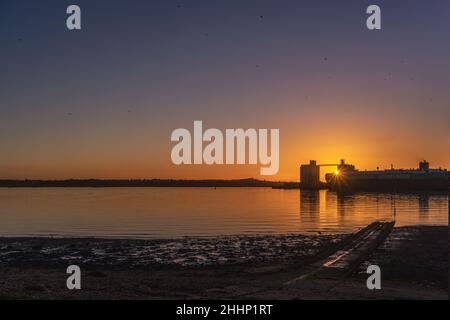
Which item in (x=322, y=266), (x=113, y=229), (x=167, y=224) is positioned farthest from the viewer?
(x=167, y=224)

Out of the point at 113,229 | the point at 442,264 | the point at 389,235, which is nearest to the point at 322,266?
the point at 442,264

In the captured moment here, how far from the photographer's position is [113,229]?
190ft

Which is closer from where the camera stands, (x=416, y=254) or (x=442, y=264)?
(x=442, y=264)

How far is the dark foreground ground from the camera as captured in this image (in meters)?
20.0

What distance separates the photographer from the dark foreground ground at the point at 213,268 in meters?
20.0

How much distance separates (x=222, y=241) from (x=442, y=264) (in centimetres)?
1780

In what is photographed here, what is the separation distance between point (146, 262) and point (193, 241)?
12.0 m

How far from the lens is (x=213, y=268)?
28406mm
